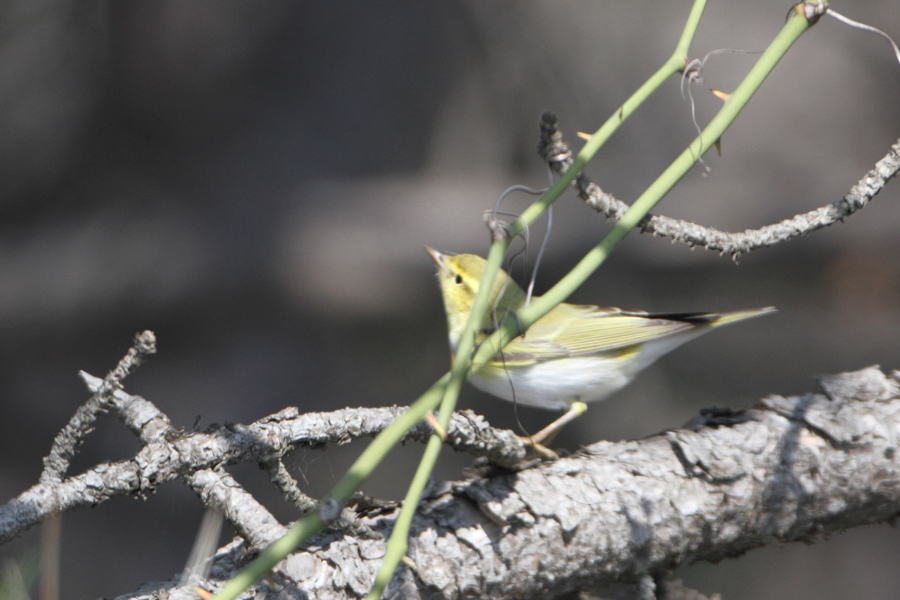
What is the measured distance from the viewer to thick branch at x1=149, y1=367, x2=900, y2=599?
1086 millimetres

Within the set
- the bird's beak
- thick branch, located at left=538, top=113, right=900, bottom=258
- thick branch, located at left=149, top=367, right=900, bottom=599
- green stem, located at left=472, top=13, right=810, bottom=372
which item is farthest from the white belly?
green stem, located at left=472, top=13, right=810, bottom=372

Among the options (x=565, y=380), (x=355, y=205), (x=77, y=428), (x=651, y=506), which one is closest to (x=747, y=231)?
(x=651, y=506)

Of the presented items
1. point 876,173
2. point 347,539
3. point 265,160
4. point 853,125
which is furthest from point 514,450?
point 853,125

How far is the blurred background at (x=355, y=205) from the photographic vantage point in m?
3.01

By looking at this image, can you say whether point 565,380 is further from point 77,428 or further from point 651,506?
point 77,428

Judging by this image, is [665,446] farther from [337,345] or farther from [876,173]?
[337,345]

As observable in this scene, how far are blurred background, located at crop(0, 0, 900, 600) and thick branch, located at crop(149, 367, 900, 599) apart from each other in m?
1.68

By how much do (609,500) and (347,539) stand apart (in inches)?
18.7

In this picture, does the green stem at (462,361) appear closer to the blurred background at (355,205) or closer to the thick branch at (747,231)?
the thick branch at (747,231)

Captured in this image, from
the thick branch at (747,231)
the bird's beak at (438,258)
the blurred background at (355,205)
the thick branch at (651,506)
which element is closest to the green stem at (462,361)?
the thick branch at (747,231)

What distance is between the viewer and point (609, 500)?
1232 millimetres

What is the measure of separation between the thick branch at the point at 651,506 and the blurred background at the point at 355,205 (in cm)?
168

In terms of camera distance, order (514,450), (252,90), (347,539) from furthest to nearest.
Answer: (252,90) → (514,450) → (347,539)

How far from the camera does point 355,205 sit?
325 centimetres
